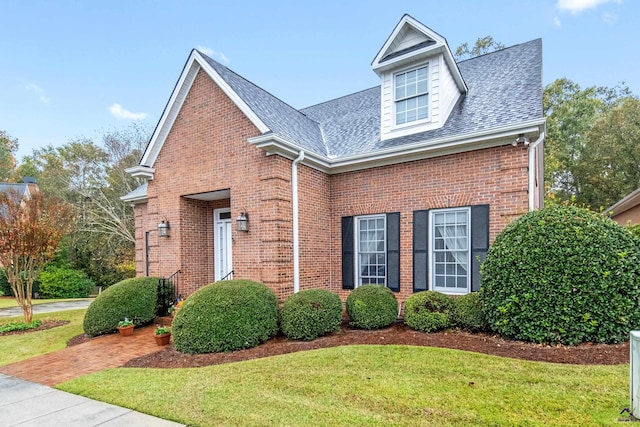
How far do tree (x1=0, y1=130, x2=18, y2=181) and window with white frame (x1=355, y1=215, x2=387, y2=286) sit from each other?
36429 mm

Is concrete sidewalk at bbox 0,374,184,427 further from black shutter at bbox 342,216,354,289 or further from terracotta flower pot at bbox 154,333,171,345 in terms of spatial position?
black shutter at bbox 342,216,354,289

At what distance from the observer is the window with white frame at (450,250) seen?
7.57m

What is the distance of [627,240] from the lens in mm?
5426

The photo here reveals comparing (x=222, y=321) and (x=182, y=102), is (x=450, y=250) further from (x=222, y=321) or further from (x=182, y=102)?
(x=182, y=102)

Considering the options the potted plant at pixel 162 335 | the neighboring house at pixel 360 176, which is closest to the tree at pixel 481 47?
the neighboring house at pixel 360 176

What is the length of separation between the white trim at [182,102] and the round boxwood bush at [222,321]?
3744 millimetres

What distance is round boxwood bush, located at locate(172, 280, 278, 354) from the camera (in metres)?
5.98

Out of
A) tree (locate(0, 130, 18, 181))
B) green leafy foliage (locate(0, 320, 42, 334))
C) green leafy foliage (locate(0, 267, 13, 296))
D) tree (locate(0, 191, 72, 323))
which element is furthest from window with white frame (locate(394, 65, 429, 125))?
tree (locate(0, 130, 18, 181))

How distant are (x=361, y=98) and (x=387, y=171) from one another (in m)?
4.64

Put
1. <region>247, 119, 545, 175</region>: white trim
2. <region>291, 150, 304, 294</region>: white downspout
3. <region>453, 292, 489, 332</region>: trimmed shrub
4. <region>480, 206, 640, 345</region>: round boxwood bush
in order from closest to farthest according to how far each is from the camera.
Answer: <region>480, 206, 640, 345</region>: round boxwood bush
<region>453, 292, 489, 332</region>: trimmed shrub
<region>247, 119, 545, 175</region>: white trim
<region>291, 150, 304, 294</region>: white downspout

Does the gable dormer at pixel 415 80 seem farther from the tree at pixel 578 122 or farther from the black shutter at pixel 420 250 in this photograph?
the tree at pixel 578 122

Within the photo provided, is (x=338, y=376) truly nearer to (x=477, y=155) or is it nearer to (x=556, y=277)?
(x=556, y=277)

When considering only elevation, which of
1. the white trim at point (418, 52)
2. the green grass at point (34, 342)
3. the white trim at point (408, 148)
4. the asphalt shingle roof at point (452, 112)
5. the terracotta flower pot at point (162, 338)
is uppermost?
the white trim at point (418, 52)

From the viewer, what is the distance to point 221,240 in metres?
9.92
